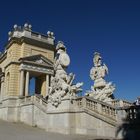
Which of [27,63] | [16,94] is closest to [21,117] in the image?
[16,94]

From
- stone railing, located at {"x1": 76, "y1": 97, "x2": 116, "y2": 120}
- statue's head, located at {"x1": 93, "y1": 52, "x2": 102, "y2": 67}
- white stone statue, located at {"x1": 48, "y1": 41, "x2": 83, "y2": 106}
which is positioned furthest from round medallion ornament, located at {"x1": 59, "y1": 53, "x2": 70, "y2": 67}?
statue's head, located at {"x1": 93, "y1": 52, "x2": 102, "y2": 67}

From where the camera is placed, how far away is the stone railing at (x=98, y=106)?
1580 cm

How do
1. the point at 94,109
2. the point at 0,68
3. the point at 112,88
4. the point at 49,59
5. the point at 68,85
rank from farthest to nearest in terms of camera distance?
the point at 0,68, the point at 49,59, the point at 112,88, the point at 68,85, the point at 94,109

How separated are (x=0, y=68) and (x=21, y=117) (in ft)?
40.3

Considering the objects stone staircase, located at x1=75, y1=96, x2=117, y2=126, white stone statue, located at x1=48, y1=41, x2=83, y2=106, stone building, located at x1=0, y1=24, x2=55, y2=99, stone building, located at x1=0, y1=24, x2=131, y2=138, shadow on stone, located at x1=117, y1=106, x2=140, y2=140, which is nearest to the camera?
shadow on stone, located at x1=117, y1=106, x2=140, y2=140

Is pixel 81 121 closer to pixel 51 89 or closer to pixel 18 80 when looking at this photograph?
pixel 51 89

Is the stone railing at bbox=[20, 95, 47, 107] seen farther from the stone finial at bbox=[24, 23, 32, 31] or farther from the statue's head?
the stone finial at bbox=[24, 23, 32, 31]

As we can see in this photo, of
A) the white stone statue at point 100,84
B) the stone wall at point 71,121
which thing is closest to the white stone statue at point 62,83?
the stone wall at point 71,121

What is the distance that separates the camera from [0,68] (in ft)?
134

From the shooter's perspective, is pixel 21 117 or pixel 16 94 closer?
pixel 21 117

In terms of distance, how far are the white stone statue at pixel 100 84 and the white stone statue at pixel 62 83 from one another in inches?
75.4

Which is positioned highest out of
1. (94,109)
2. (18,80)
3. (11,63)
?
(11,63)

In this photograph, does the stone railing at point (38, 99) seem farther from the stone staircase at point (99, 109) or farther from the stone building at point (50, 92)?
the stone staircase at point (99, 109)

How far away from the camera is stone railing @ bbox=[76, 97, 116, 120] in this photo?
51.9ft
